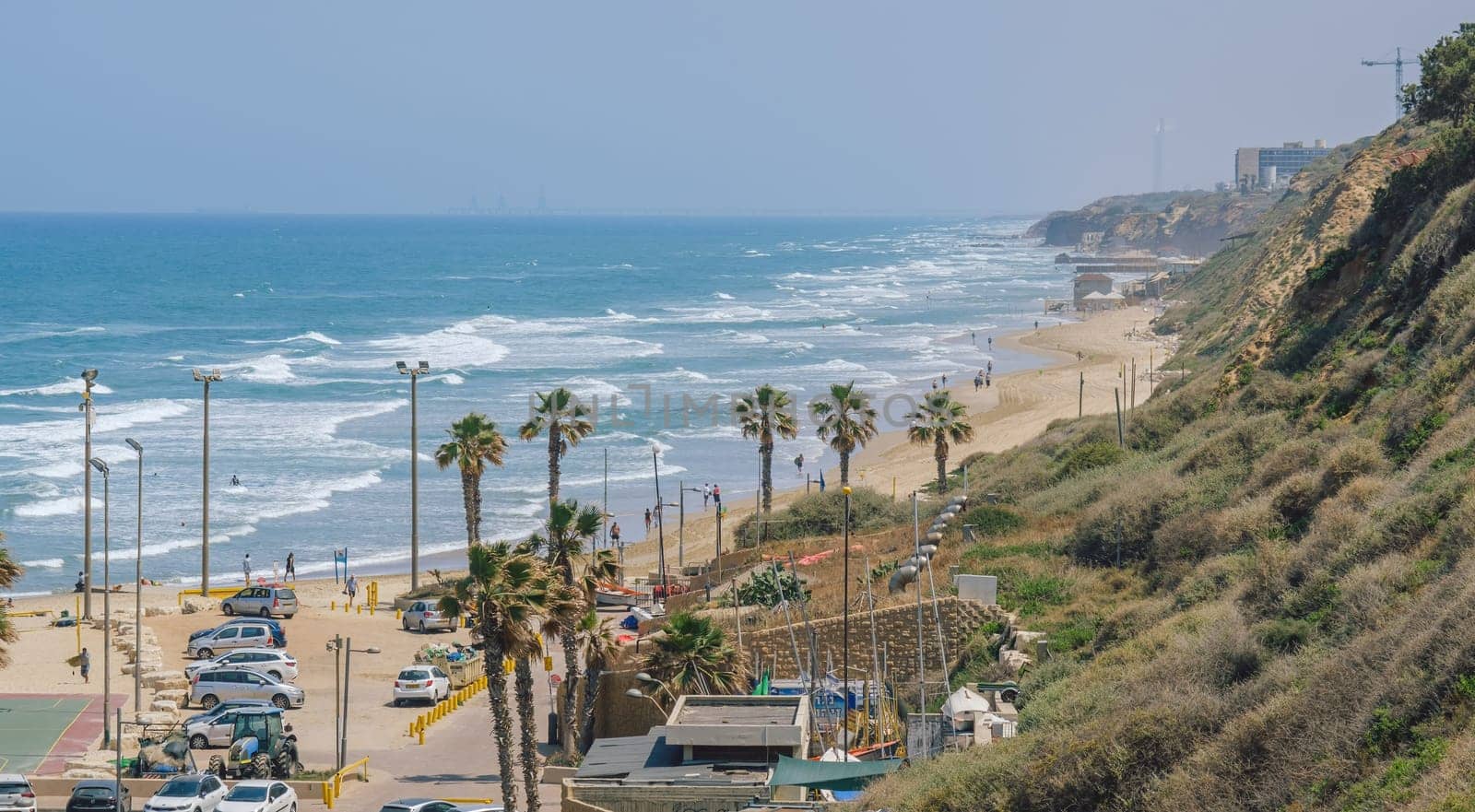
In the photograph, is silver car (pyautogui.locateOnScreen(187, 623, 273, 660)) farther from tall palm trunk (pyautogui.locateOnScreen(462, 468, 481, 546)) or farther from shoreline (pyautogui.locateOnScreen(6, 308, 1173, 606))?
shoreline (pyautogui.locateOnScreen(6, 308, 1173, 606))

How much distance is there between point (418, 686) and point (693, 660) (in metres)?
9.55

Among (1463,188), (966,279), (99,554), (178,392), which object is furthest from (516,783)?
(966,279)

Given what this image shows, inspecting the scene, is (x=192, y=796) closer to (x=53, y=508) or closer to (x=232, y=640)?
A: (x=232, y=640)

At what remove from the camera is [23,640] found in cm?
3447

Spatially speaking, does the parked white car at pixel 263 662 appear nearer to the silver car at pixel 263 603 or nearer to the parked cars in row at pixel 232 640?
the parked cars in row at pixel 232 640

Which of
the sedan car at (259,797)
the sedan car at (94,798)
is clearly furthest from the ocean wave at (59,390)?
the sedan car at (259,797)

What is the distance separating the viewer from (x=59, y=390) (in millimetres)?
82312

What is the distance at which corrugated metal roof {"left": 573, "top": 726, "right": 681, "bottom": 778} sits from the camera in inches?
776

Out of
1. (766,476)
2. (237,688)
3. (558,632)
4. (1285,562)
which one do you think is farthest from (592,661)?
(766,476)

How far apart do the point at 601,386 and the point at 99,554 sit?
1361 inches

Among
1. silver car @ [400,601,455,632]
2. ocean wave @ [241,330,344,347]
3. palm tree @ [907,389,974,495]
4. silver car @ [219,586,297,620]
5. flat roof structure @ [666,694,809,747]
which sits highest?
ocean wave @ [241,330,344,347]

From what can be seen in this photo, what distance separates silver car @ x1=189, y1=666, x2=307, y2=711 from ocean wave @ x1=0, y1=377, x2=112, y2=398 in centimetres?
5423

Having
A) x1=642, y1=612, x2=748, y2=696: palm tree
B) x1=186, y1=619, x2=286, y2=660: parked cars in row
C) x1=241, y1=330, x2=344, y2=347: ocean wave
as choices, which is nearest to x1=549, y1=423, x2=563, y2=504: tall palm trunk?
x1=186, y1=619, x2=286, y2=660: parked cars in row

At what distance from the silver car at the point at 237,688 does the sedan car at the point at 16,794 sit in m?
8.63
